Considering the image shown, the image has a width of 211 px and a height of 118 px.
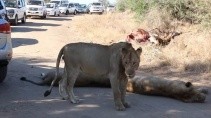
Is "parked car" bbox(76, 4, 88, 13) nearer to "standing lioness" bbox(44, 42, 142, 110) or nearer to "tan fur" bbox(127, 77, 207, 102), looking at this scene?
"tan fur" bbox(127, 77, 207, 102)

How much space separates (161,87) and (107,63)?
5.38 feet

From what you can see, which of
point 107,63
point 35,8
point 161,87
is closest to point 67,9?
point 35,8

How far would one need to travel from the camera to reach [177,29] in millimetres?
21125

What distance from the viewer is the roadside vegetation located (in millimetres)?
14212

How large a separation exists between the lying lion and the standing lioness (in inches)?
48.1

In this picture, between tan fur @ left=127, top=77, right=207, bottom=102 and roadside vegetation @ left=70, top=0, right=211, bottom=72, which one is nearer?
tan fur @ left=127, top=77, right=207, bottom=102

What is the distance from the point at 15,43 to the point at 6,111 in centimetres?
1297

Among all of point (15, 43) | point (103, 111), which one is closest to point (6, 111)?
point (103, 111)

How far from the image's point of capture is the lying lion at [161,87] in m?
9.27

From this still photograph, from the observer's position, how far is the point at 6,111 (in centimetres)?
823

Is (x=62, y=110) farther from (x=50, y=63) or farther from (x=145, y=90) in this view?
(x=50, y=63)

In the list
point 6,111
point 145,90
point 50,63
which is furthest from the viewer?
point 50,63

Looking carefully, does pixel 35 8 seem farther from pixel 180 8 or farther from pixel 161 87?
pixel 161 87

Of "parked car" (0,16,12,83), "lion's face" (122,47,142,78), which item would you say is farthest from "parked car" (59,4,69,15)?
"lion's face" (122,47,142,78)
